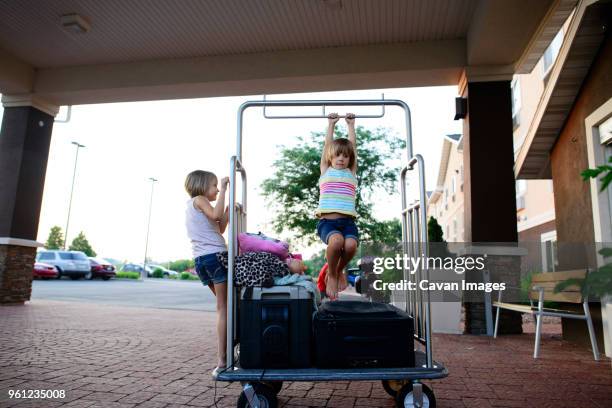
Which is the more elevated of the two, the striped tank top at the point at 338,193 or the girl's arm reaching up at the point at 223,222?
the striped tank top at the point at 338,193

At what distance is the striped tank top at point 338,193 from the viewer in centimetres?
330

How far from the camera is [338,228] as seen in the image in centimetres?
333

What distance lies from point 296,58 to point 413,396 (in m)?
5.93

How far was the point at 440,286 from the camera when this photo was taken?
660 cm

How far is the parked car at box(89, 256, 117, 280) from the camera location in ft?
75.1

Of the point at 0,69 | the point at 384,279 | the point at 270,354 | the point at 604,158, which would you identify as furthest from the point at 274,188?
the point at 270,354

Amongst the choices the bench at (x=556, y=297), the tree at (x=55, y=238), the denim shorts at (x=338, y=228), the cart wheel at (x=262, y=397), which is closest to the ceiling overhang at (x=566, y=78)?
the bench at (x=556, y=297)

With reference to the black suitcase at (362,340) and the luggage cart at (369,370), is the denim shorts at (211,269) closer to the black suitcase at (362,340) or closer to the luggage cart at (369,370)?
the luggage cart at (369,370)

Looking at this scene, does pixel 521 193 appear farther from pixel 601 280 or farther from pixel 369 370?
A: pixel 369 370

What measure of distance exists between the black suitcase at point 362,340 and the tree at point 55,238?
38.9 metres

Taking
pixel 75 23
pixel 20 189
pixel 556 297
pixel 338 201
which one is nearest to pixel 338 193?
pixel 338 201

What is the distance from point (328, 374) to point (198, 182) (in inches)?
65.5

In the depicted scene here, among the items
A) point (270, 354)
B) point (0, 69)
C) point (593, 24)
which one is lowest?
point (270, 354)

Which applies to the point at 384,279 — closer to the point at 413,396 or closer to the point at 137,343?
the point at 137,343
